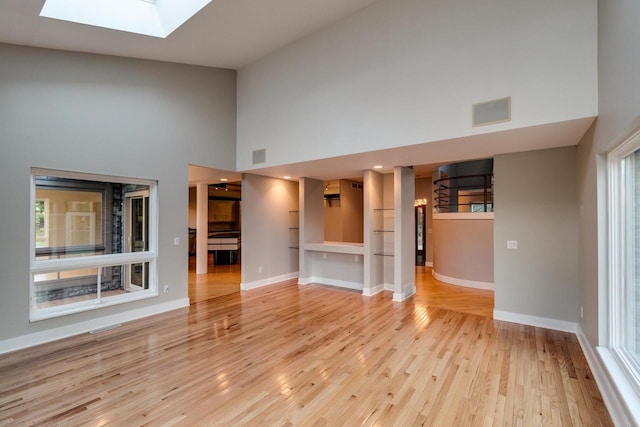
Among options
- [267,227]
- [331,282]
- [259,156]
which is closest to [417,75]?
[259,156]

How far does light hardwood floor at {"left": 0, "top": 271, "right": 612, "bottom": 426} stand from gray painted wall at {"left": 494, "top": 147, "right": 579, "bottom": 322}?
0.41m

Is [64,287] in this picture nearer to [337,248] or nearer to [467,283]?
[337,248]

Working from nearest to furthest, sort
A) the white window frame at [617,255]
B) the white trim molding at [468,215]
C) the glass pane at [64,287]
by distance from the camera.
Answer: the white window frame at [617,255]
the glass pane at [64,287]
the white trim molding at [468,215]

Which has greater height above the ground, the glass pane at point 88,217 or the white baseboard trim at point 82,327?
the glass pane at point 88,217

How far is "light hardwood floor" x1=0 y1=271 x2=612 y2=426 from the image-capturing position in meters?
2.36

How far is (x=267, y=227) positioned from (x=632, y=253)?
5848 mm

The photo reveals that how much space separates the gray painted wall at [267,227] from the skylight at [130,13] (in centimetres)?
308

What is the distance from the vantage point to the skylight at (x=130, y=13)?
10.5ft

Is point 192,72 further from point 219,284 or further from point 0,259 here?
point 219,284

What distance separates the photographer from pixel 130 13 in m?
3.64

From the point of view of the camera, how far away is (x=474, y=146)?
159 inches

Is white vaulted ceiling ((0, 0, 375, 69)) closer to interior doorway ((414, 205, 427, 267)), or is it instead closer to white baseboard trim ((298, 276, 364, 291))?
white baseboard trim ((298, 276, 364, 291))

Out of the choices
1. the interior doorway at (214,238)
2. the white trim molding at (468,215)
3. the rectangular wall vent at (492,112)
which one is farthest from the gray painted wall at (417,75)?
the white trim molding at (468,215)

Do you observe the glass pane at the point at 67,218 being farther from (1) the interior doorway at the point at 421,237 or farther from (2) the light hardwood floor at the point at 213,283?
(1) the interior doorway at the point at 421,237
